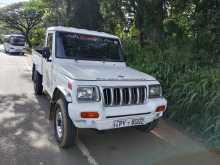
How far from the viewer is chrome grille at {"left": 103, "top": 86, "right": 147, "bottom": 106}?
12.9 feet

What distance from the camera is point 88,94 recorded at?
3.86 meters

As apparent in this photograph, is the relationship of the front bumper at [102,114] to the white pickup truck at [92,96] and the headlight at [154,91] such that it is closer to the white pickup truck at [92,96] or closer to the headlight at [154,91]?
the white pickup truck at [92,96]

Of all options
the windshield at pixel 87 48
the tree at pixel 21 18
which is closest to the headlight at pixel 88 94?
the windshield at pixel 87 48

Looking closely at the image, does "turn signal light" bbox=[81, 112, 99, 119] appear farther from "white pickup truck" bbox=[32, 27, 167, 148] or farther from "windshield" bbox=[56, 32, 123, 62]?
"windshield" bbox=[56, 32, 123, 62]

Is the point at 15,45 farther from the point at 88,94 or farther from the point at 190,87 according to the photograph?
the point at 88,94

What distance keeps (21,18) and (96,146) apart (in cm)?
4071

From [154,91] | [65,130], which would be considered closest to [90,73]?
[65,130]

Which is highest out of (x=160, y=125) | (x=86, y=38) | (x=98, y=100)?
(x=86, y=38)

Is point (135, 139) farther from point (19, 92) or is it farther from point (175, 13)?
point (175, 13)

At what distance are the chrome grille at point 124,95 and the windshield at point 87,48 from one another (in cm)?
160

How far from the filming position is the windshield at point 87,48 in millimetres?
5293

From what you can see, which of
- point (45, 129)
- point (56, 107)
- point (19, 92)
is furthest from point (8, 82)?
point (56, 107)

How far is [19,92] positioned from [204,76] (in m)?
5.55

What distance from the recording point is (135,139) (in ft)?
16.0
